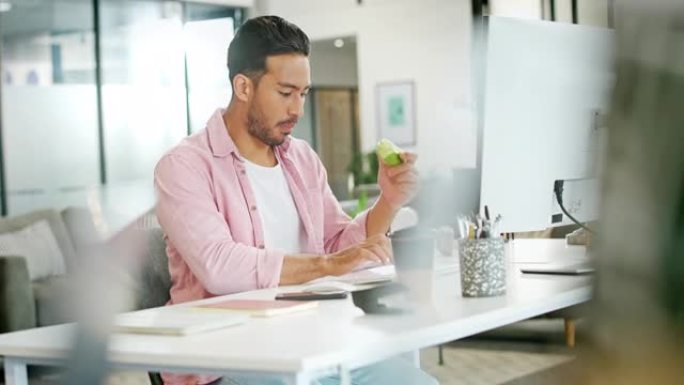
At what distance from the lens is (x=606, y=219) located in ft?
1.09

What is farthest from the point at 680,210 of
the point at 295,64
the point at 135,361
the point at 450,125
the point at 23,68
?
the point at 450,125

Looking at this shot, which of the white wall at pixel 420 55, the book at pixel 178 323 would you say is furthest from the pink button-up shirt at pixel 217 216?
the white wall at pixel 420 55

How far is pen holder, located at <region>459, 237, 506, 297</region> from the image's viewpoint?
181cm

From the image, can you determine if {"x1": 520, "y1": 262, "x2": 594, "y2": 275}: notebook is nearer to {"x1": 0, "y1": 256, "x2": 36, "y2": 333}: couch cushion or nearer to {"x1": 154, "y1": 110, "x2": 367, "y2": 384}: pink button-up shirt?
{"x1": 154, "y1": 110, "x2": 367, "y2": 384}: pink button-up shirt

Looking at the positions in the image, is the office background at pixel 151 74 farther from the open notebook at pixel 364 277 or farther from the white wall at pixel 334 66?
the open notebook at pixel 364 277

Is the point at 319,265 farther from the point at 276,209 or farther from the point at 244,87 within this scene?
the point at 244,87

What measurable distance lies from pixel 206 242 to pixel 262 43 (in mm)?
489

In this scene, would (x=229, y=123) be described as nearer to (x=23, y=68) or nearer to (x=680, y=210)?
(x=680, y=210)

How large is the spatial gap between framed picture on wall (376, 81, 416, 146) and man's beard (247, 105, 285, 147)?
30.7ft

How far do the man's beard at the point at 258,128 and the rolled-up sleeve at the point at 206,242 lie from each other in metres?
0.22

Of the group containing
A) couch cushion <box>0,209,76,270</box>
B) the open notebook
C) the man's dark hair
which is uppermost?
the man's dark hair

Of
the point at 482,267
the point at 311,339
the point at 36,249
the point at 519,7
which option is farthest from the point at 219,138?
the point at 519,7

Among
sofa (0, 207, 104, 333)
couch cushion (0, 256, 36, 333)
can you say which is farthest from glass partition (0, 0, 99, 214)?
couch cushion (0, 256, 36, 333)

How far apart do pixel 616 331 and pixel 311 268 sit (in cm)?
182
